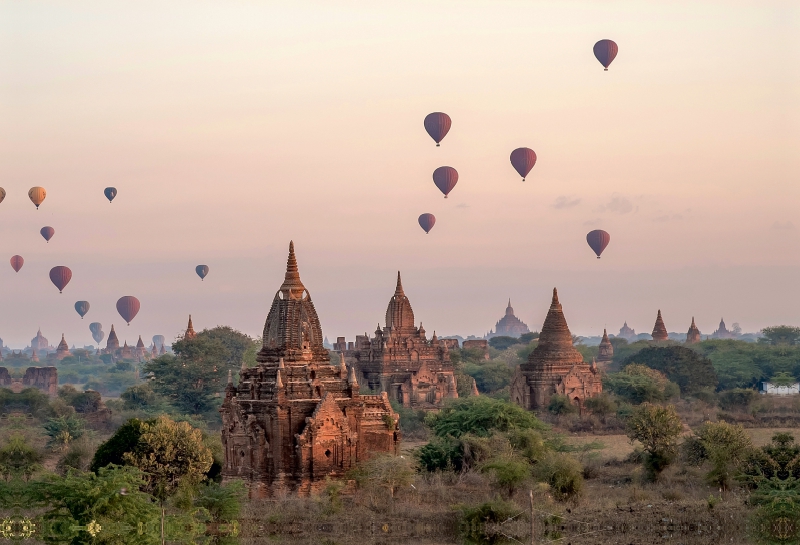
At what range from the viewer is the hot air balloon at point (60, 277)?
339 feet

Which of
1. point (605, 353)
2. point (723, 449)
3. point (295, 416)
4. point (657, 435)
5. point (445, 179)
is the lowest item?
point (723, 449)

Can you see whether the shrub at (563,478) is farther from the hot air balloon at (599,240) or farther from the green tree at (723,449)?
the hot air balloon at (599,240)

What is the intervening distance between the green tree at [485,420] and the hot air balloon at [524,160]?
26595 mm

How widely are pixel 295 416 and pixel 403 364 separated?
33.4m

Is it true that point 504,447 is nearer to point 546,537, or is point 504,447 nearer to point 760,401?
point 546,537

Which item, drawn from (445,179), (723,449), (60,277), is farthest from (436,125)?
(60,277)

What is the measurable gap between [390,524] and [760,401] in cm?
4438

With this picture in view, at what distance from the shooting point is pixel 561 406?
6844 cm

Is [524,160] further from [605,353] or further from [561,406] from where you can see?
[605,353]

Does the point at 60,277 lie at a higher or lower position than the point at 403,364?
higher

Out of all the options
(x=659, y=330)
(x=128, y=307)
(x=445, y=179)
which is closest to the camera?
(x=445, y=179)

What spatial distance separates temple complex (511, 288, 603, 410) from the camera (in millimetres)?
69688

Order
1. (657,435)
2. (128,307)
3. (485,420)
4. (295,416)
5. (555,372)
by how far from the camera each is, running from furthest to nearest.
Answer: (128,307), (555,372), (485,420), (657,435), (295,416)

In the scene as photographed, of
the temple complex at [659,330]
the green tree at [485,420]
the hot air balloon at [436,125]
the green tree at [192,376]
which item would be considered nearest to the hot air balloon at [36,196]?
the green tree at [192,376]
